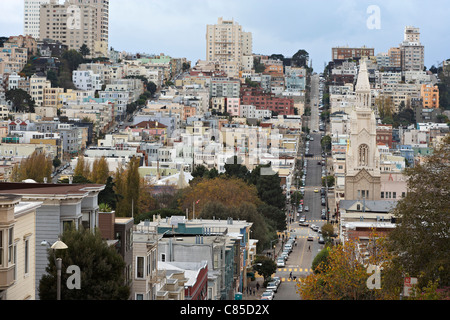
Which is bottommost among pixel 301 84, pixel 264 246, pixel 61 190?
pixel 264 246

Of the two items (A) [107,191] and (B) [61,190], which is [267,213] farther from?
(B) [61,190]

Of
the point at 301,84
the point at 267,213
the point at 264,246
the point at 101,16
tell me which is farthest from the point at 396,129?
the point at 264,246

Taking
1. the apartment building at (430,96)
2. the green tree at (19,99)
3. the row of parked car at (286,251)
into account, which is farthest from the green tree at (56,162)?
the apartment building at (430,96)

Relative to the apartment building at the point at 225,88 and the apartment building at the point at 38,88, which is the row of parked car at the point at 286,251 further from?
the apartment building at the point at 225,88

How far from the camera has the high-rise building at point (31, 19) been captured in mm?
193175

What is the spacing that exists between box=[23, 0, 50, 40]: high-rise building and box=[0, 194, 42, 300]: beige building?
177 meters

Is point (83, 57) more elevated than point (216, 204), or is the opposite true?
point (83, 57)

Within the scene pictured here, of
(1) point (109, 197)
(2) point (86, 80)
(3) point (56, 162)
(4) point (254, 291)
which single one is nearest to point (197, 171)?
(3) point (56, 162)

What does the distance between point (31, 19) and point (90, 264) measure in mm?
177156

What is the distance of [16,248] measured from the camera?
1772 cm

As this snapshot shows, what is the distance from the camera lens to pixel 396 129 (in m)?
150

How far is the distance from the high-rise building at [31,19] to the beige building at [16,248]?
6985 inches

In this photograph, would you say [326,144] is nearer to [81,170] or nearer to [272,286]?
[81,170]
